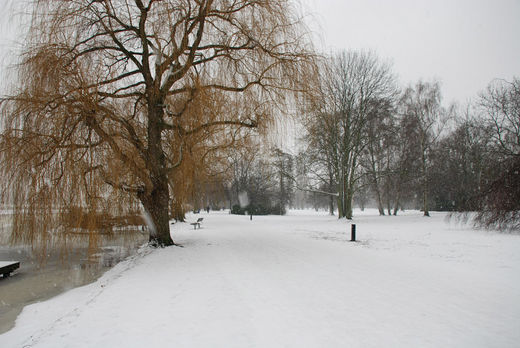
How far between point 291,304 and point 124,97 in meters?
7.01

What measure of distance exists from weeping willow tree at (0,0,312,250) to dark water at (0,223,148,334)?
1195 mm

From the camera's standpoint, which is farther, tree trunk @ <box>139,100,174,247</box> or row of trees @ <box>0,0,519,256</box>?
tree trunk @ <box>139,100,174,247</box>

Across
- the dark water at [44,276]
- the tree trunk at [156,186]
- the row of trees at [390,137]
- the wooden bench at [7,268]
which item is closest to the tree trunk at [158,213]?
the tree trunk at [156,186]

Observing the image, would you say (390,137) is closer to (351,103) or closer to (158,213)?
(351,103)

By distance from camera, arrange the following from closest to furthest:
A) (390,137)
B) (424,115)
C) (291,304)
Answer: (291,304) → (390,137) → (424,115)

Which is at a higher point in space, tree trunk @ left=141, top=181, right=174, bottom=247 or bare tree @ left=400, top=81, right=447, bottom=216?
bare tree @ left=400, top=81, right=447, bottom=216

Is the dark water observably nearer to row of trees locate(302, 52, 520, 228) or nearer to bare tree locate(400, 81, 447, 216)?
row of trees locate(302, 52, 520, 228)

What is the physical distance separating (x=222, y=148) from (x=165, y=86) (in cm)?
243

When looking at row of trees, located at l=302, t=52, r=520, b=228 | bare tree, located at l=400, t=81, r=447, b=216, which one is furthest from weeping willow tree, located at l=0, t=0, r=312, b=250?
bare tree, located at l=400, t=81, r=447, b=216

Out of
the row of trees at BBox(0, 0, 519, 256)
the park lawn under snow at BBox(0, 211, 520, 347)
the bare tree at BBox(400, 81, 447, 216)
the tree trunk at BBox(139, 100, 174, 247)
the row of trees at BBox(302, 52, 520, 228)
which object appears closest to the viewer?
the park lawn under snow at BBox(0, 211, 520, 347)

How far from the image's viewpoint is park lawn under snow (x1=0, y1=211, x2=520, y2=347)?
343cm

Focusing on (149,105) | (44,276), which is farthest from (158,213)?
(149,105)

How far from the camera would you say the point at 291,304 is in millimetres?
4371

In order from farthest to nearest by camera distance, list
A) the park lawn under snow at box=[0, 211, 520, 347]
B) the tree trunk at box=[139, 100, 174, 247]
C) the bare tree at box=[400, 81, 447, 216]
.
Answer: the bare tree at box=[400, 81, 447, 216] < the tree trunk at box=[139, 100, 174, 247] < the park lawn under snow at box=[0, 211, 520, 347]
